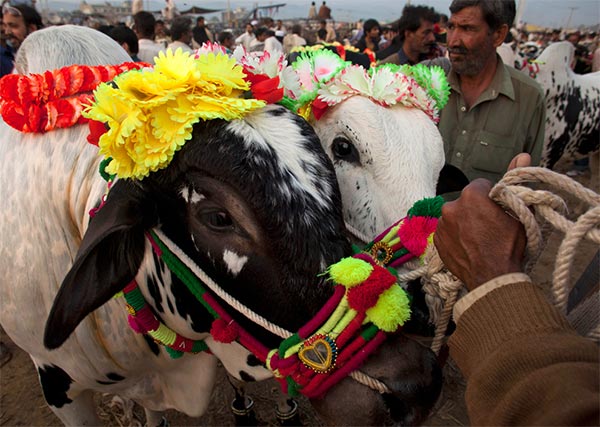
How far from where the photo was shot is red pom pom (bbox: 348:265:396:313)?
4.11ft

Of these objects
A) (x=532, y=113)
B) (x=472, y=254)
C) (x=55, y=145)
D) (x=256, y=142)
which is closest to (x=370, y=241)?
(x=256, y=142)

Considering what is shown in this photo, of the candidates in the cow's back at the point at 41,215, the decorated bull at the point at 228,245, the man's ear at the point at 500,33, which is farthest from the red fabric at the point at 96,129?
the man's ear at the point at 500,33

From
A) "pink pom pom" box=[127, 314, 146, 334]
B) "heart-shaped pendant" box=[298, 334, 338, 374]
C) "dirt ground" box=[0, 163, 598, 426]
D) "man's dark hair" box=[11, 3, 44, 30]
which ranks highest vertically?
"man's dark hair" box=[11, 3, 44, 30]

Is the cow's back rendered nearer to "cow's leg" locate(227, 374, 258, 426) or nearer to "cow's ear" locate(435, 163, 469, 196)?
"cow's leg" locate(227, 374, 258, 426)

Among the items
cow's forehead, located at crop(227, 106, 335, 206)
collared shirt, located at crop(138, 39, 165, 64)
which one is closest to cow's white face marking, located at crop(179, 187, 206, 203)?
cow's forehead, located at crop(227, 106, 335, 206)

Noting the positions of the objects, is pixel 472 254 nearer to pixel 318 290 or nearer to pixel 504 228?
pixel 504 228

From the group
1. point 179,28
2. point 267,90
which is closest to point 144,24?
point 179,28

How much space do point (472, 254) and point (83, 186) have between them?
1590 millimetres

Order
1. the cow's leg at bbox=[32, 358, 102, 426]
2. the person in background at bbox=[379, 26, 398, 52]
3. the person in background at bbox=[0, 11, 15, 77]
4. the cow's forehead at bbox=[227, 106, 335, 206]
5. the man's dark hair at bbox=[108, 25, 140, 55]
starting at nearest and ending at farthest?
the cow's forehead at bbox=[227, 106, 335, 206] < the cow's leg at bbox=[32, 358, 102, 426] < the person in background at bbox=[0, 11, 15, 77] < the man's dark hair at bbox=[108, 25, 140, 55] < the person in background at bbox=[379, 26, 398, 52]

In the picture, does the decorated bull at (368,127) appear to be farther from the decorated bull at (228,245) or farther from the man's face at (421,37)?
the man's face at (421,37)

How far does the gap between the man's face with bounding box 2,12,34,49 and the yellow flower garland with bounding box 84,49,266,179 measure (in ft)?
14.4

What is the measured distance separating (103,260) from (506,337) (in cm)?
126

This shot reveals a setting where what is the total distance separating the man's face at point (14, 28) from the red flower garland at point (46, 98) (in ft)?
11.6

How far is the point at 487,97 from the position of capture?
290 cm
